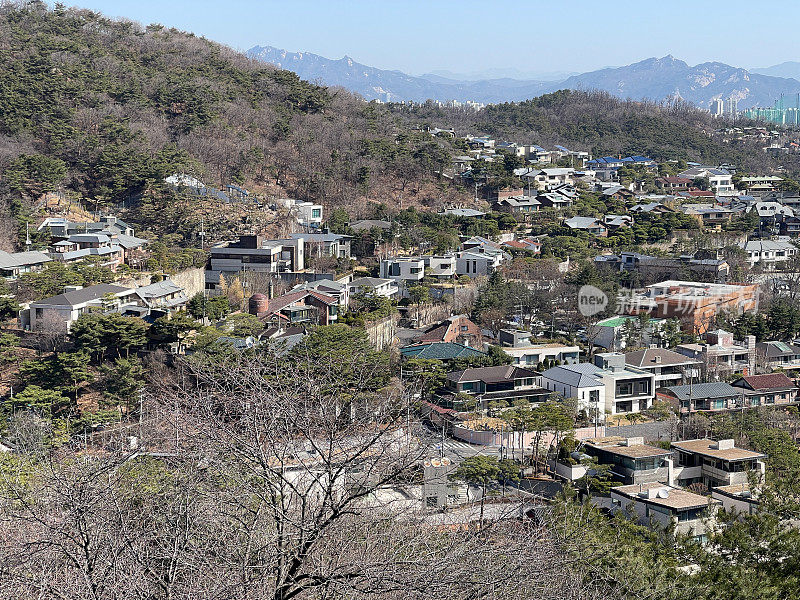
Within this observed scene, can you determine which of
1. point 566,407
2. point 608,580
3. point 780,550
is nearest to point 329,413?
point 608,580

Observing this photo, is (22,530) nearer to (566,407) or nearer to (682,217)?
(566,407)

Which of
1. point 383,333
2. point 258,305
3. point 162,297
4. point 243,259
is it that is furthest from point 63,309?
point 383,333

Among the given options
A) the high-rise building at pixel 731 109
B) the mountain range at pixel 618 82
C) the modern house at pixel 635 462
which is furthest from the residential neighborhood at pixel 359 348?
the mountain range at pixel 618 82

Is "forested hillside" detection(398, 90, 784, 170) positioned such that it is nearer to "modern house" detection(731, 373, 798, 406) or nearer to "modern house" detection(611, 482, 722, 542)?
"modern house" detection(731, 373, 798, 406)

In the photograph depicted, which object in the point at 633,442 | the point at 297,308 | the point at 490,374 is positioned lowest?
the point at 633,442

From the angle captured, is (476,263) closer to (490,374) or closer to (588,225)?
(588,225)

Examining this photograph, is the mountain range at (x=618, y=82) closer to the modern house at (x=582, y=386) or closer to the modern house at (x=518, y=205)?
the modern house at (x=518, y=205)
